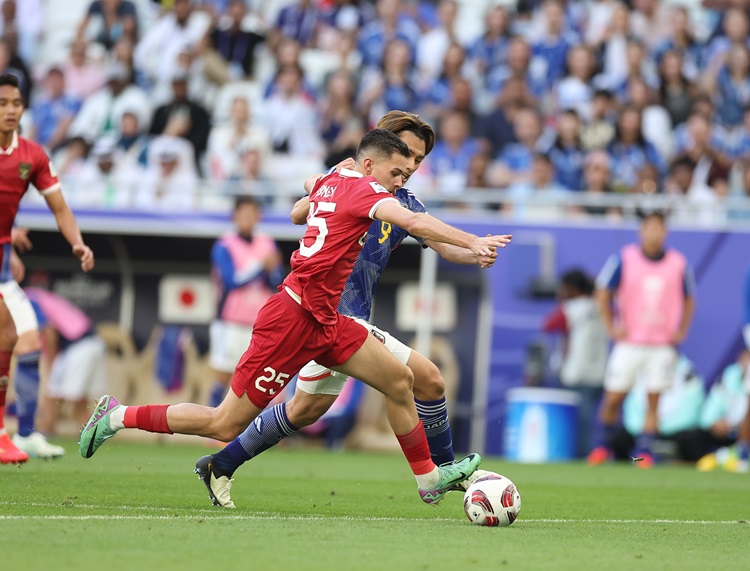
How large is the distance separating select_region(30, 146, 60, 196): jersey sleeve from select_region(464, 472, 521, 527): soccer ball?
4.29 meters

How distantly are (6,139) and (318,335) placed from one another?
3.47 m

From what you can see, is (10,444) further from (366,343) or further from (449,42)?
(449,42)

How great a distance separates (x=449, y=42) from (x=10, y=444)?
11.8m

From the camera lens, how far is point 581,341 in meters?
16.0

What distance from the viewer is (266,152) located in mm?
18453

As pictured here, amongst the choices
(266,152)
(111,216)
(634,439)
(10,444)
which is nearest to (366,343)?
(10,444)

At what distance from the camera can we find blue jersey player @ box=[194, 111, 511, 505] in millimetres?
8156

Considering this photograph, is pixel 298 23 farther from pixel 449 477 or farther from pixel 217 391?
pixel 449 477

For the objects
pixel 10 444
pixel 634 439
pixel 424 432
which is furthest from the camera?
pixel 634 439

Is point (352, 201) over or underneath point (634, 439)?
over

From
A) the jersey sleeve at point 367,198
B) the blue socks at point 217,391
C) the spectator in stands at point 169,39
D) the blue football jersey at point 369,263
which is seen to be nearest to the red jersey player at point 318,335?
the jersey sleeve at point 367,198

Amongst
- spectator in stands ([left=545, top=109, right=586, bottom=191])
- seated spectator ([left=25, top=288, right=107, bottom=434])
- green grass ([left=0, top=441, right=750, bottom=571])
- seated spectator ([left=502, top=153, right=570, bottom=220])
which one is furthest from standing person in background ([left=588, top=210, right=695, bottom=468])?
seated spectator ([left=25, top=288, right=107, bottom=434])

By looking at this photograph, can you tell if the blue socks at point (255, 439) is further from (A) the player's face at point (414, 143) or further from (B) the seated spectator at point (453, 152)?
(B) the seated spectator at point (453, 152)

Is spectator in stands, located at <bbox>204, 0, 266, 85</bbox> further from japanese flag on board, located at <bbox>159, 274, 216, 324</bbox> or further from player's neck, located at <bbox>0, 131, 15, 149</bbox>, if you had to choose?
player's neck, located at <bbox>0, 131, 15, 149</bbox>
